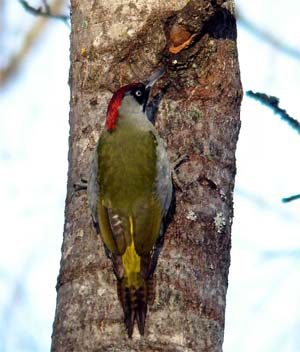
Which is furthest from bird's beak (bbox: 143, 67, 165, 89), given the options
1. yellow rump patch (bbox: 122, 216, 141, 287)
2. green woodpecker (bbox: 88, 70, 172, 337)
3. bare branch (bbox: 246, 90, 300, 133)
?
yellow rump patch (bbox: 122, 216, 141, 287)

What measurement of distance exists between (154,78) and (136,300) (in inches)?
36.9

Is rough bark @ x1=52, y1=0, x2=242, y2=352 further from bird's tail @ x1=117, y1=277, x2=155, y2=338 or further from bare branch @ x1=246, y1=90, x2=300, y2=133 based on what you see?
bare branch @ x1=246, y1=90, x2=300, y2=133

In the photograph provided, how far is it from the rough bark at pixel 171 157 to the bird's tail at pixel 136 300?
27mm

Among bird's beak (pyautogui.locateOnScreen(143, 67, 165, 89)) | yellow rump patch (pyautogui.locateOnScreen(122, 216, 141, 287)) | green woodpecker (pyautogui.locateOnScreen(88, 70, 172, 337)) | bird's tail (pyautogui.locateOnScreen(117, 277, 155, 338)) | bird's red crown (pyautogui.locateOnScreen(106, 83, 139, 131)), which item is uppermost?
bird's beak (pyautogui.locateOnScreen(143, 67, 165, 89))

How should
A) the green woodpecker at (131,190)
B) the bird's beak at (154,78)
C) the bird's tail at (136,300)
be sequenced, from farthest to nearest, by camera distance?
the bird's beak at (154,78)
the green woodpecker at (131,190)
the bird's tail at (136,300)

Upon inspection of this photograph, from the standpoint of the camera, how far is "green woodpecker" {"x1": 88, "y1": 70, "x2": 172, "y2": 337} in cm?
321

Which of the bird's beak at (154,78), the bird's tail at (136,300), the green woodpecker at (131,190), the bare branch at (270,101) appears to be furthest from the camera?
the bird's beak at (154,78)

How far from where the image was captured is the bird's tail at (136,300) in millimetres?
2945

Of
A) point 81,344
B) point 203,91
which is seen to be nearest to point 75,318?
point 81,344

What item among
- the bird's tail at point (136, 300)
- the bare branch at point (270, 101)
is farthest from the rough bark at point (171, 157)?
the bare branch at point (270, 101)

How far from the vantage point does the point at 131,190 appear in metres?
3.58

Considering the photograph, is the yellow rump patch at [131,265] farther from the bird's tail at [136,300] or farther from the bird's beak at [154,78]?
the bird's beak at [154,78]

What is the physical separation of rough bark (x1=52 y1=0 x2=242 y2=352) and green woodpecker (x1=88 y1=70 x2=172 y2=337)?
0.04 metres

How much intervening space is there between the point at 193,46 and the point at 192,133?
34 cm
